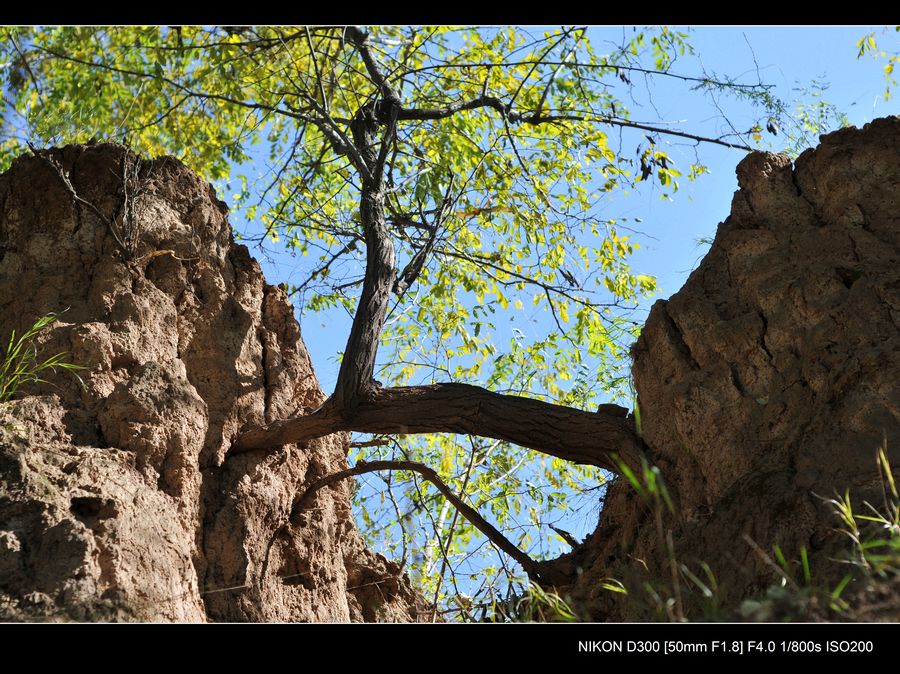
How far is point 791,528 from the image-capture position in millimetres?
3557

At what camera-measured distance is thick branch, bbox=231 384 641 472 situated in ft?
16.2

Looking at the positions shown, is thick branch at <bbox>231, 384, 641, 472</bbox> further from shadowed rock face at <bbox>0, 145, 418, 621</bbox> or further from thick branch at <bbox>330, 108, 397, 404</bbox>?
shadowed rock face at <bbox>0, 145, 418, 621</bbox>

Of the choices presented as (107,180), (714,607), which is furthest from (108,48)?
(714,607)

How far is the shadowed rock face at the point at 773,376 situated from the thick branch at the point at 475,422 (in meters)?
0.25

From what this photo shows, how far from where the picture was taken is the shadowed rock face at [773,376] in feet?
12.0

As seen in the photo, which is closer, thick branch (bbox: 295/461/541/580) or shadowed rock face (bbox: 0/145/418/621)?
shadowed rock face (bbox: 0/145/418/621)

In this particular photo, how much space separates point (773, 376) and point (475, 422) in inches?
64.8

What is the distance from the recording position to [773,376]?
167 inches

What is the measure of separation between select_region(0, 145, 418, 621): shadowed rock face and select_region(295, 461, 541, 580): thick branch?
0.50 ft
